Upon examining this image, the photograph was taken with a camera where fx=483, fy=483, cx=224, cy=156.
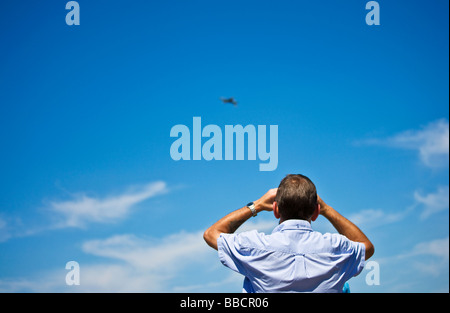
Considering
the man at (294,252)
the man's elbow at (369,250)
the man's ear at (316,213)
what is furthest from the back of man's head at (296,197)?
the man's elbow at (369,250)

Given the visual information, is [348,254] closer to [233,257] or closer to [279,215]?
[279,215]

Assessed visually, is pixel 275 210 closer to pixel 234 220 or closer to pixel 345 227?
pixel 234 220

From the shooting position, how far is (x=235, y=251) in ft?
15.9

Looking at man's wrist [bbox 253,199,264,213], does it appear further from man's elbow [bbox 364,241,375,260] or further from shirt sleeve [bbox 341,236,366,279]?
man's elbow [bbox 364,241,375,260]

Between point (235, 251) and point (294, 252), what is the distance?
0.59 metres

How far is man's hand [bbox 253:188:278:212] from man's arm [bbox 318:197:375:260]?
52cm

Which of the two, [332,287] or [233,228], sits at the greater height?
[233,228]

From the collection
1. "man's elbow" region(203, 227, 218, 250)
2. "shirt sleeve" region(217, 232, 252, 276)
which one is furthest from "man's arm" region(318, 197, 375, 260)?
"man's elbow" region(203, 227, 218, 250)

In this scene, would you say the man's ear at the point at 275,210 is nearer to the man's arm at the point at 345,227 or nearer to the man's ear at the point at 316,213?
the man's ear at the point at 316,213

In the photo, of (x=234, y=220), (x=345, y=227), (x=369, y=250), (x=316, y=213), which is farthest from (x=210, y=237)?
(x=369, y=250)
